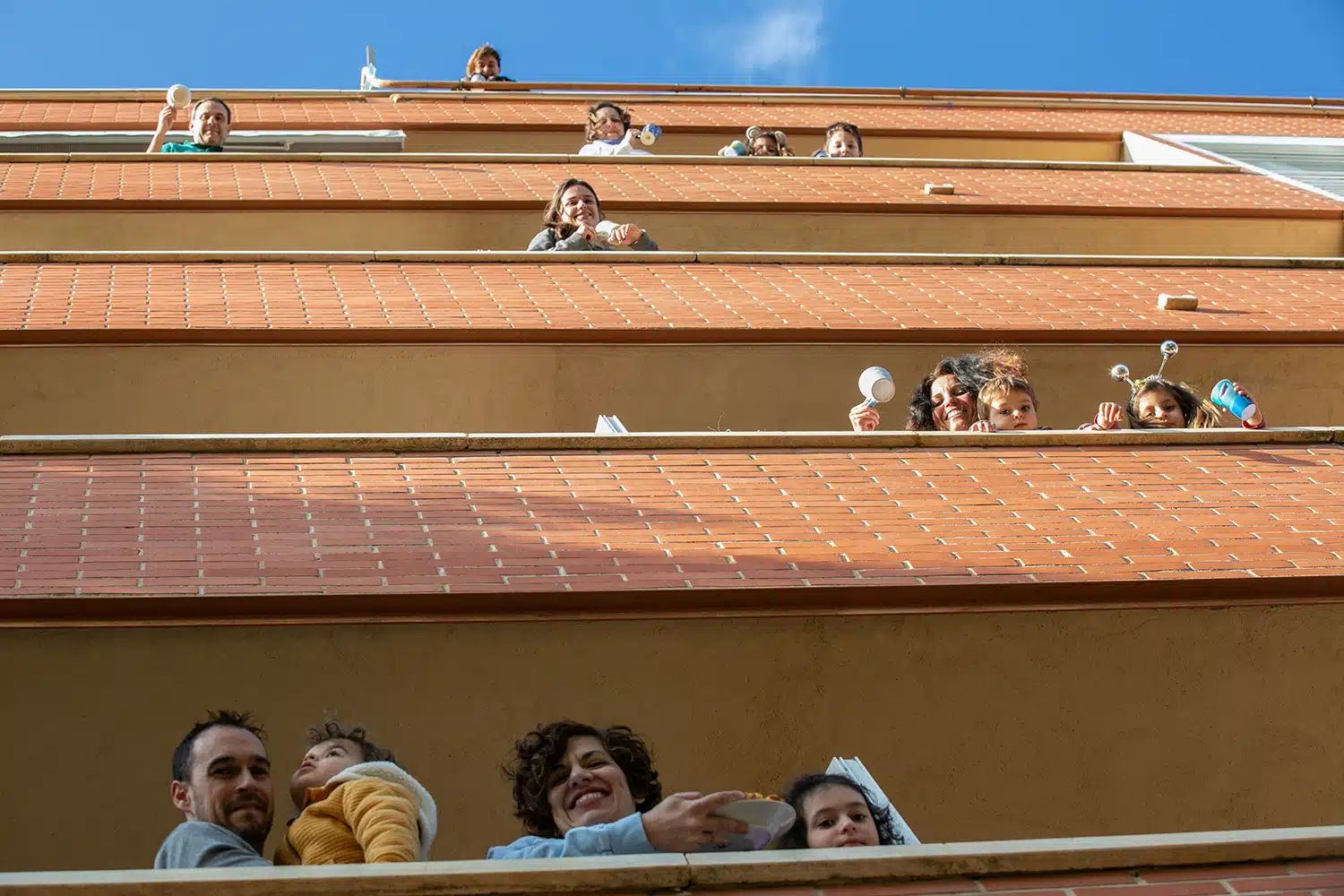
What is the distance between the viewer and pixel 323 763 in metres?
5.53

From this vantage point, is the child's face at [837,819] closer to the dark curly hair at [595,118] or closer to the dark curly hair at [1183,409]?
the dark curly hair at [1183,409]

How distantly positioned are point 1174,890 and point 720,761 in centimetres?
267

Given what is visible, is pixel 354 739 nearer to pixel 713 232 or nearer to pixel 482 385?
pixel 482 385

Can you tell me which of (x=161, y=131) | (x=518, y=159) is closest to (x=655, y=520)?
(x=518, y=159)

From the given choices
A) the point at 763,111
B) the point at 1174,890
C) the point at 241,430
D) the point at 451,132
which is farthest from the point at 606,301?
the point at 763,111

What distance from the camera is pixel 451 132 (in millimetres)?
19234

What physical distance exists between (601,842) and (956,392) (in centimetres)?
468

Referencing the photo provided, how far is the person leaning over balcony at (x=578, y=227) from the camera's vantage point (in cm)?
1177

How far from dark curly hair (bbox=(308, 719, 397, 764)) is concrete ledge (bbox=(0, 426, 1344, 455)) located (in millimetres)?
3160

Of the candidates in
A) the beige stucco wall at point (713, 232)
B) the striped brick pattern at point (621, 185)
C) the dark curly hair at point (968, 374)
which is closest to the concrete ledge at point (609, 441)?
the dark curly hair at point (968, 374)

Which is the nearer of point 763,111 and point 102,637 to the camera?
point 102,637

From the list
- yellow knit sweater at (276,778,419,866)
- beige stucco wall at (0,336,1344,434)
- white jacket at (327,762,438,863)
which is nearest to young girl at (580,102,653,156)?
beige stucco wall at (0,336,1344,434)

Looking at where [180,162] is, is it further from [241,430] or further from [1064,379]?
[1064,379]

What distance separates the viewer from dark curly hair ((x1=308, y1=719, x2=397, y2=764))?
5.59 m
